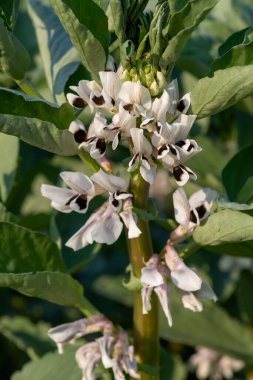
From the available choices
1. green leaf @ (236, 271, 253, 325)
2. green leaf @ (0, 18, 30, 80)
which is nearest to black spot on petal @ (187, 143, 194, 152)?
green leaf @ (0, 18, 30, 80)

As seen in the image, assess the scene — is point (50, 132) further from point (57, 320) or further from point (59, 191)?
point (57, 320)

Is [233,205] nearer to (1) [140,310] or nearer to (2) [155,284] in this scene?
(2) [155,284]

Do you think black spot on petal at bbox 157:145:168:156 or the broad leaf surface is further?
the broad leaf surface

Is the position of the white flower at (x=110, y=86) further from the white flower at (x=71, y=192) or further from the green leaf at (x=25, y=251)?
the green leaf at (x=25, y=251)

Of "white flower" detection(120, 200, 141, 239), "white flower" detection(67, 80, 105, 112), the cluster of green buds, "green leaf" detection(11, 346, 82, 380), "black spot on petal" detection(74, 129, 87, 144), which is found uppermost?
the cluster of green buds

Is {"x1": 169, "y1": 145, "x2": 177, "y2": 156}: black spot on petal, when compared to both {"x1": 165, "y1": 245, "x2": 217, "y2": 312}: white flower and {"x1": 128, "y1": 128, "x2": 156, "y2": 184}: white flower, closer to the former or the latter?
{"x1": 128, "y1": 128, "x2": 156, "y2": 184}: white flower

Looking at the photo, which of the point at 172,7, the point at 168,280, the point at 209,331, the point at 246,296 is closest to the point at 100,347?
the point at 168,280

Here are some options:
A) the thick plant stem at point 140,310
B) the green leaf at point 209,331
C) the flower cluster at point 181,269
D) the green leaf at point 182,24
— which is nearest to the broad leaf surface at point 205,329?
the green leaf at point 209,331
